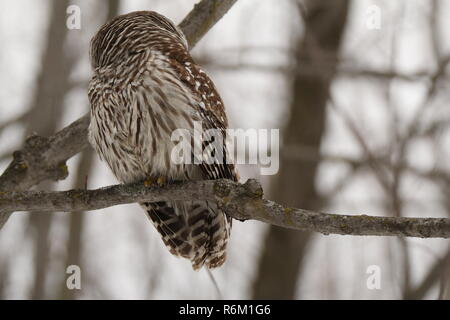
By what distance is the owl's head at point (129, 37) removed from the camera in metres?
5.07

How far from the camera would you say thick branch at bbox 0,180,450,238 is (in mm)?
3381

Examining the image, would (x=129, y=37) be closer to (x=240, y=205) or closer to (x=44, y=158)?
(x=44, y=158)

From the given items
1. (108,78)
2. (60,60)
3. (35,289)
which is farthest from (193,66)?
(35,289)

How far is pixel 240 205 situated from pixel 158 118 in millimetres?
1104

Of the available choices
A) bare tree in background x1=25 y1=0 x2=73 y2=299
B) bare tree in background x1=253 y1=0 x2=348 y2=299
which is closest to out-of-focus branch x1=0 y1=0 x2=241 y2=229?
bare tree in background x1=25 y1=0 x2=73 y2=299

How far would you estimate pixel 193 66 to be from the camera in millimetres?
5164

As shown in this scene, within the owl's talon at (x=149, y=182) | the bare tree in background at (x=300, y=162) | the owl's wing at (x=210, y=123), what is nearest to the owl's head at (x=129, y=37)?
the owl's wing at (x=210, y=123)

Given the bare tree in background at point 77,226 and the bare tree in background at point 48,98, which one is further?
the bare tree in background at point 77,226

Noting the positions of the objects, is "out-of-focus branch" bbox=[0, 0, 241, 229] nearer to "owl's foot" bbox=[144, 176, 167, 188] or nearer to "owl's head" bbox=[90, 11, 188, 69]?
"owl's head" bbox=[90, 11, 188, 69]

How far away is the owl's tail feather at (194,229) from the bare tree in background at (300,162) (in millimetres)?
3716

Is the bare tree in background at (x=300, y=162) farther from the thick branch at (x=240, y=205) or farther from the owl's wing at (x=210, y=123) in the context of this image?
the thick branch at (x=240, y=205)

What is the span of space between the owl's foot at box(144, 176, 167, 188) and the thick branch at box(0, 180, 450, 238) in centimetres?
5

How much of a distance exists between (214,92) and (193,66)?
0.26 metres
